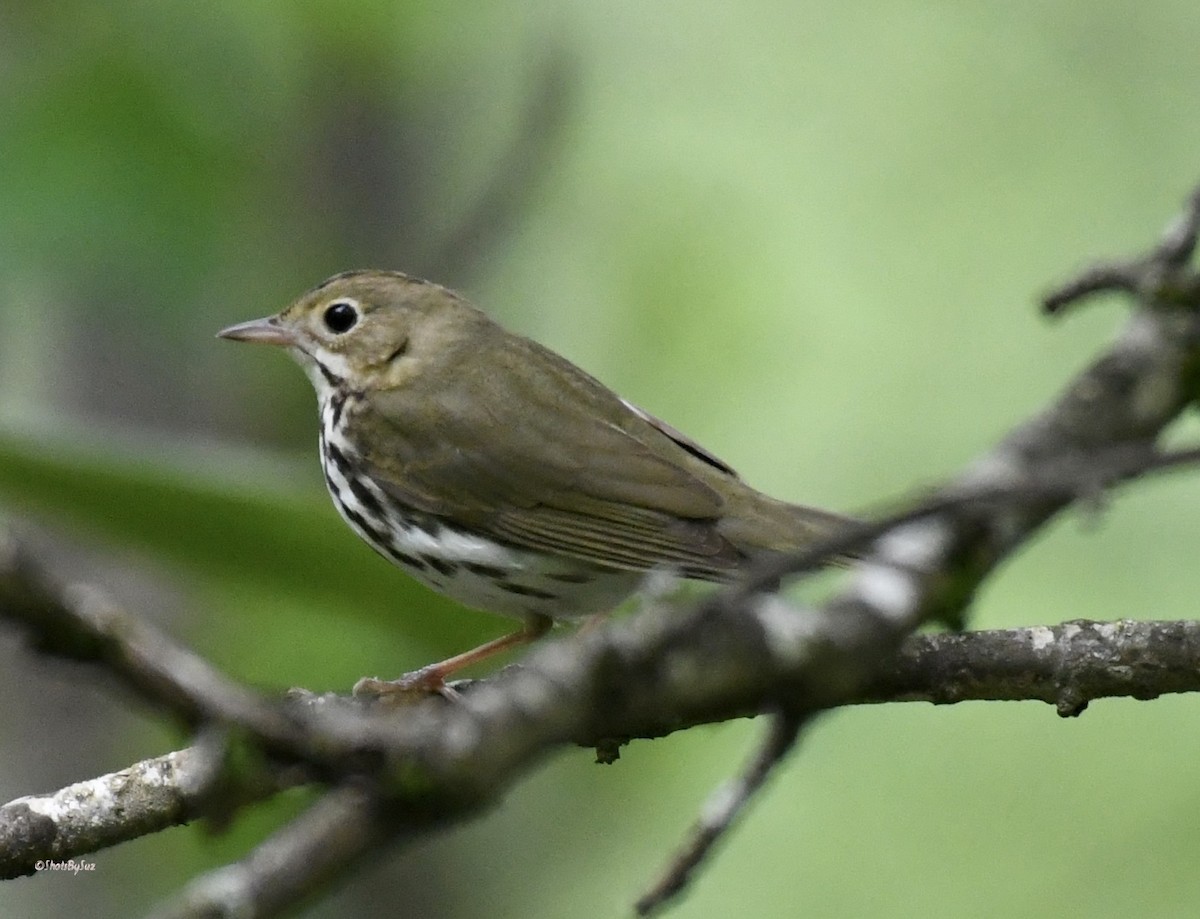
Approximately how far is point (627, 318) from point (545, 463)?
102 inches

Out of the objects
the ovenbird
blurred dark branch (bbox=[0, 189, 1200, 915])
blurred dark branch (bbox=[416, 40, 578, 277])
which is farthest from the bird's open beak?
blurred dark branch (bbox=[0, 189, 1200, 915])

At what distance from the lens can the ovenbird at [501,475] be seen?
413 cm

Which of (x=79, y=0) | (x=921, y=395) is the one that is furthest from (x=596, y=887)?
(x=79, y=0)

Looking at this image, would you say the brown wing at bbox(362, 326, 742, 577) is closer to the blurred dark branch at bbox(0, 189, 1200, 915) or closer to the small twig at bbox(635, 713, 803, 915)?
the small twig at bbox(635, 713, 803, 915)

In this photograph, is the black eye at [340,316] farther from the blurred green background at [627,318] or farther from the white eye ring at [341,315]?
the blurred green background at [627,318]

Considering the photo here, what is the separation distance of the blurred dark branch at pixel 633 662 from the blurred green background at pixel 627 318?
0.30 meters

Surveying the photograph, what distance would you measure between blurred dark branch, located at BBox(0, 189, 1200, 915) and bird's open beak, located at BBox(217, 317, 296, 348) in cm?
332

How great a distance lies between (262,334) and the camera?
191 inches

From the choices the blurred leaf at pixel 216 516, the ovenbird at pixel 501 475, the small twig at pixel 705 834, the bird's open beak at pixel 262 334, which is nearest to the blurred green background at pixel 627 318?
the blurred leaf at pixel 216 516

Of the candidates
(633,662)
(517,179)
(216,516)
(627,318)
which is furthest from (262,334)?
(633,662)

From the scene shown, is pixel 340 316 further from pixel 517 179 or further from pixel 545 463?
pixel 517 179

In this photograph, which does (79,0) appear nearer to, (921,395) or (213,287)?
(213,287)

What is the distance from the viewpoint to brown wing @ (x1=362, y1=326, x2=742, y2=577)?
4129 mm

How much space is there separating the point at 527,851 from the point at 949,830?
9.32 feet
